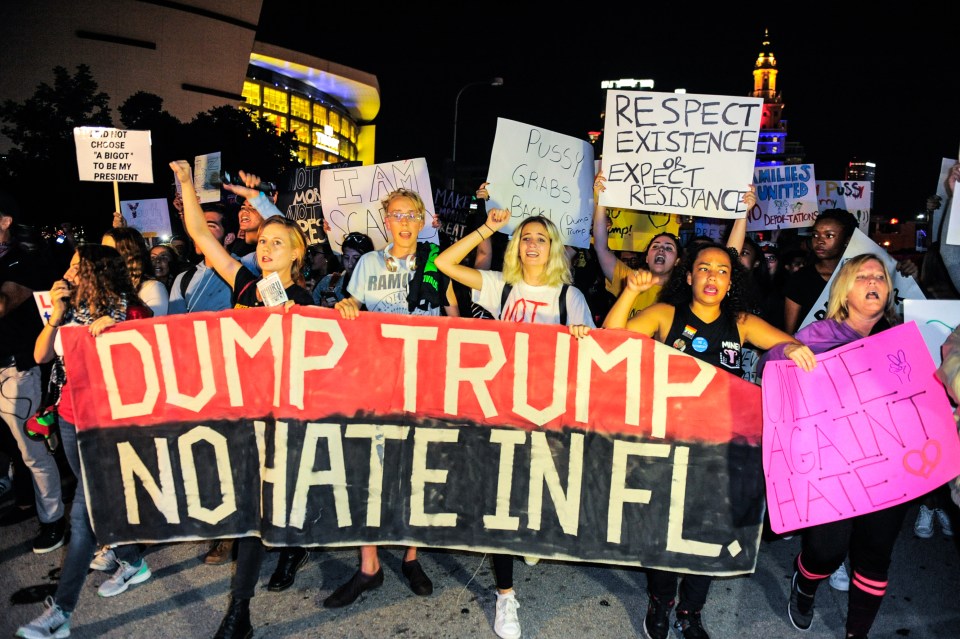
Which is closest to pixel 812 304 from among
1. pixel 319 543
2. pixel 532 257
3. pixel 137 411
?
pixel 532 257

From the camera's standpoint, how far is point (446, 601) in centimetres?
362

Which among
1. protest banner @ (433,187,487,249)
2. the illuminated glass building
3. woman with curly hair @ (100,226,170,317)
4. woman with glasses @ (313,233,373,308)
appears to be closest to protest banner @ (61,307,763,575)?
woman with curly hair @ (100,226,170,317)

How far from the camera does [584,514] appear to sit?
130 inches

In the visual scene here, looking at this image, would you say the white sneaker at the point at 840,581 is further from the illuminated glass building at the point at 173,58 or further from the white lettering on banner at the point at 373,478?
the illuminated glass building at the point at 173,58

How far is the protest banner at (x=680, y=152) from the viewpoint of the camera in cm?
476

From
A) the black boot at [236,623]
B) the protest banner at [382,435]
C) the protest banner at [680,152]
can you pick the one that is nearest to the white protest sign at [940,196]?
the protest banner at [680,152]

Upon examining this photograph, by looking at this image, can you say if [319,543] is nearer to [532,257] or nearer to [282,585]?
[282,585]

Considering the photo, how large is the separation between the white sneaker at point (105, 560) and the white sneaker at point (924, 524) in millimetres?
4987

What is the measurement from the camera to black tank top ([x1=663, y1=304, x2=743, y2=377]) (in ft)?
11.0

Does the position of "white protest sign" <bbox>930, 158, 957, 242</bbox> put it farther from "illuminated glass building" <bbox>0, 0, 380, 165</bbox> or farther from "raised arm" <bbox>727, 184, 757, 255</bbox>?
"illuminated glass building" <bbox>0, 0, 380, 165</bbox>

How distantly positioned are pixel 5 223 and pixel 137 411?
201 centimetres

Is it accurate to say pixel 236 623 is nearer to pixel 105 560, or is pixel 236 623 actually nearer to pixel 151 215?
pixel 105 560

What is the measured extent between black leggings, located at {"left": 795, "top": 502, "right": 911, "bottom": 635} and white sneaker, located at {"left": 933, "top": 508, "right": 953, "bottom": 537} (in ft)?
6.20

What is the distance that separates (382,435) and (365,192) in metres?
3.02
